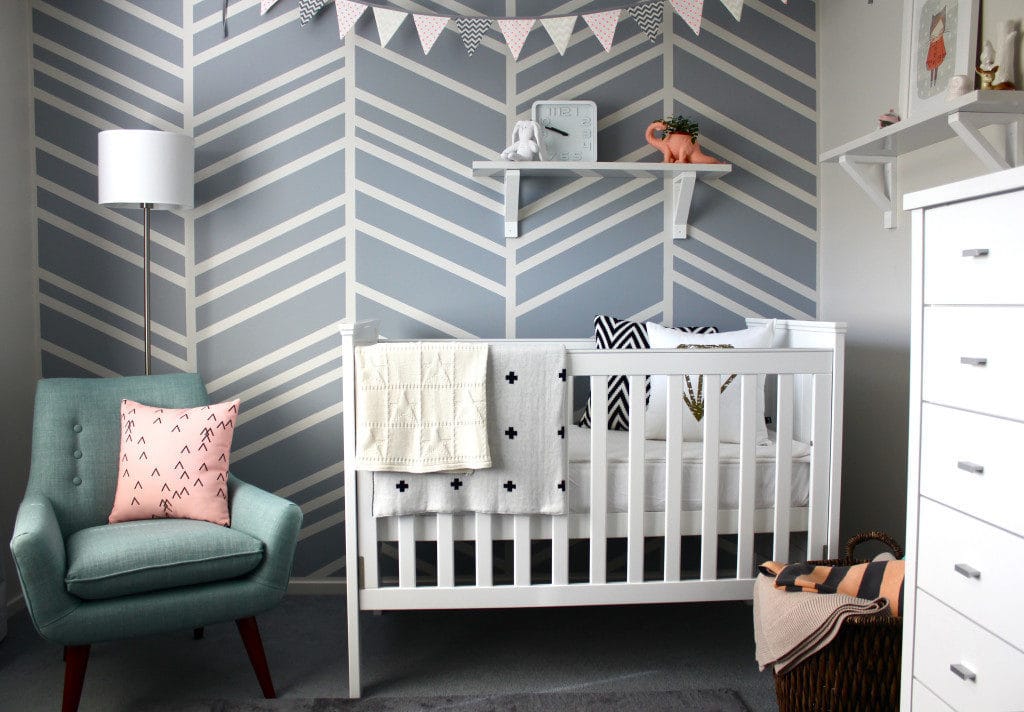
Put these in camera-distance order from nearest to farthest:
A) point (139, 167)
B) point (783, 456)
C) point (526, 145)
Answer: point (783, 456) → point (139, 167) → point (526, 145)

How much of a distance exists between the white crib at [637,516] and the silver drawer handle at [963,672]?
74 centimetres

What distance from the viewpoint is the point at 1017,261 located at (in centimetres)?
118

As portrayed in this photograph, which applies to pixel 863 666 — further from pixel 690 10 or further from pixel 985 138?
pixel 690 10

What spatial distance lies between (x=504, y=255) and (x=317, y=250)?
595 millimetres

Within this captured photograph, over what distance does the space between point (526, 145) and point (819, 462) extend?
1.23 metres

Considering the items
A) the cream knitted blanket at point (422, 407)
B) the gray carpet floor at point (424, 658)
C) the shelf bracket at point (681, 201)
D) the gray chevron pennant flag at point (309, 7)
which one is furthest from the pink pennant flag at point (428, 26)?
the gray carpet floor at point (424, 658)

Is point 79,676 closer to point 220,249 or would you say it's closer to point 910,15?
point 220,249

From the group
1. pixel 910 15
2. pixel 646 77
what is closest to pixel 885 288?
pixel 910 15

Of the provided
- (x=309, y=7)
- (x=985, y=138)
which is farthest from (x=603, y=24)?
(x=985, y=138)

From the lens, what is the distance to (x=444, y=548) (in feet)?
6.63

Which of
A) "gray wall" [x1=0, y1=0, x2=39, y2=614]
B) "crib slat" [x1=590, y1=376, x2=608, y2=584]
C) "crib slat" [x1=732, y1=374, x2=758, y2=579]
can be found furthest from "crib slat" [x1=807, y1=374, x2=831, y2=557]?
"gray wall" [x1=0, y1=0, x2=39, y2=614]

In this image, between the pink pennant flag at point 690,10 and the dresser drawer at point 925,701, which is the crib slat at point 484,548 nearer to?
the dresser drawer at point 925,701

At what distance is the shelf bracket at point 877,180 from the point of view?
7.70ft

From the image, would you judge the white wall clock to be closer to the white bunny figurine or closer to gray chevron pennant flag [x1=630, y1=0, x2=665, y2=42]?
the white bunny figurine
